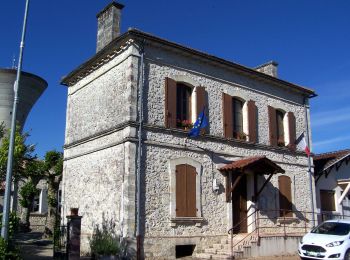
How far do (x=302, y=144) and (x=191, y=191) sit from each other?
23.3 ft

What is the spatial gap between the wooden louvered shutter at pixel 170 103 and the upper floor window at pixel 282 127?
18.1ft

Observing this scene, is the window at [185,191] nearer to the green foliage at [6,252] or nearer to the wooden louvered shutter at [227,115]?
the wooden louvered shutter at [227,115]

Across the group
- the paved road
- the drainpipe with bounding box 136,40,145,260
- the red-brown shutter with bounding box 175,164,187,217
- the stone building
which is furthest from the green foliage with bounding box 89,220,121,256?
the red-brown shutter with bounding box 175,164,187,217

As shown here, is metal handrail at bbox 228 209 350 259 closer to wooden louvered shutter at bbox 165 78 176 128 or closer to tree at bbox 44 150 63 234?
wooden louvered shutter at bbox 165 78 176 128

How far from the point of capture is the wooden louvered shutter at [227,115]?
17.0 metres

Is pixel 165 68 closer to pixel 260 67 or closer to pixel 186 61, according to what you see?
pixel 186 61

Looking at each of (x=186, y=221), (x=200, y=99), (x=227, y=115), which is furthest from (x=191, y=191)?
(x=227, y=115)

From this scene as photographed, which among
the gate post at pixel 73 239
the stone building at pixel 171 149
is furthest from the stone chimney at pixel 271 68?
the gate post at pixel 73 239

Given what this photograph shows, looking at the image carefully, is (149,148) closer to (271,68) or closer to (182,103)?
(182,103)

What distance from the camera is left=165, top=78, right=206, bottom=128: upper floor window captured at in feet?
50.4

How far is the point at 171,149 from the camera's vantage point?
15164 mm

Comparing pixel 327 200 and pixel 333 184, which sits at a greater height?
pixel 333 184

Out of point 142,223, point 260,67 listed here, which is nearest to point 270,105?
point 260,67

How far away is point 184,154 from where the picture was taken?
15.5m
